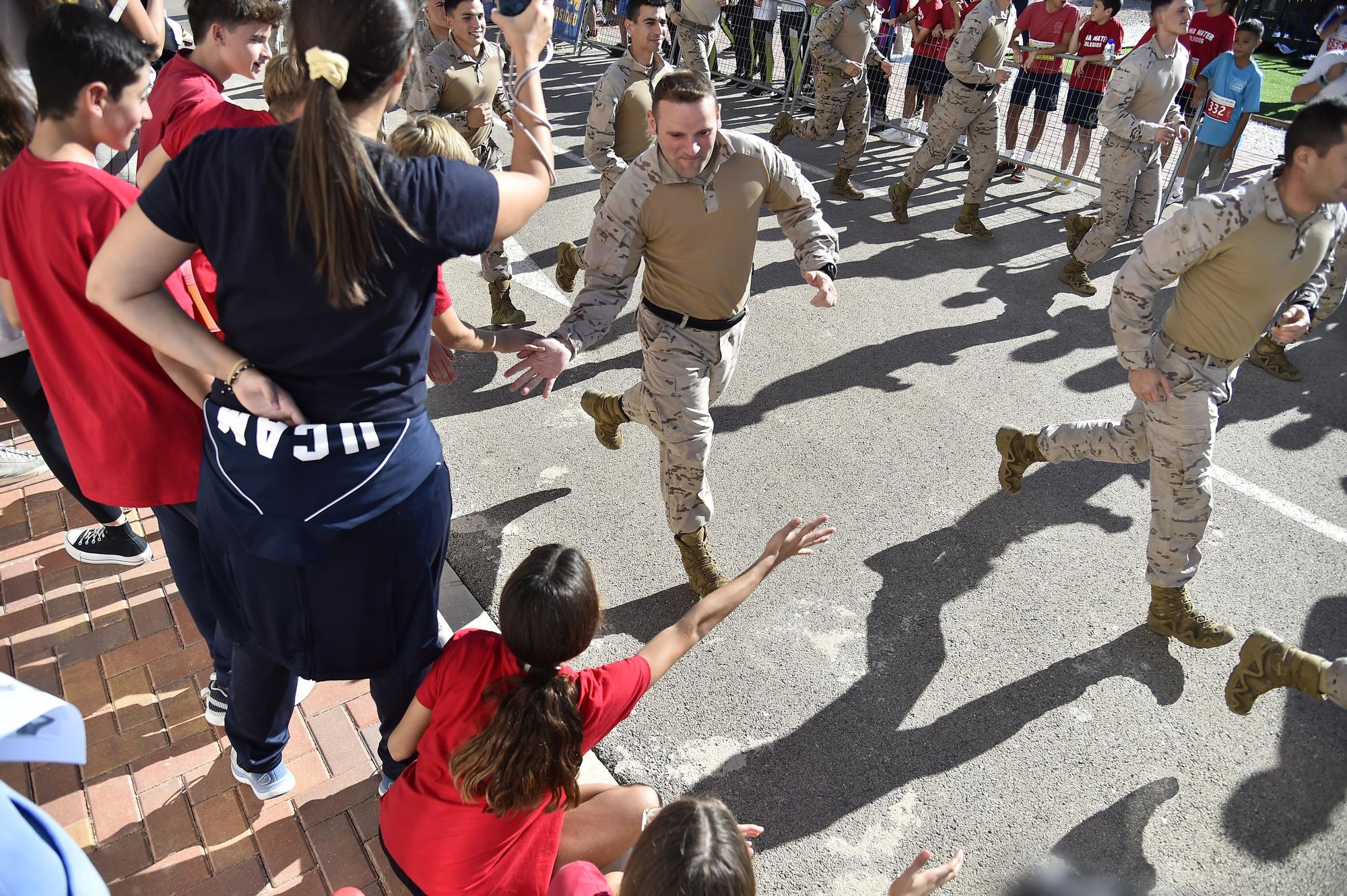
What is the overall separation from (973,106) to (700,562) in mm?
5416

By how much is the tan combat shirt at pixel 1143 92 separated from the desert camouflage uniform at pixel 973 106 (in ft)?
3.81

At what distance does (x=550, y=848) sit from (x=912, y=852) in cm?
132

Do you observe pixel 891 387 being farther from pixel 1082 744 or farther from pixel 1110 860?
pixel 1110 860

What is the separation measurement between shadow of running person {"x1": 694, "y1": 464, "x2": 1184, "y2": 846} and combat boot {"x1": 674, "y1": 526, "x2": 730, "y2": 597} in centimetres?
67

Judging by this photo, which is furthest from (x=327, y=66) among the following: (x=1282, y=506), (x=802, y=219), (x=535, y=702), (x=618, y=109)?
(x=1282, y=506)

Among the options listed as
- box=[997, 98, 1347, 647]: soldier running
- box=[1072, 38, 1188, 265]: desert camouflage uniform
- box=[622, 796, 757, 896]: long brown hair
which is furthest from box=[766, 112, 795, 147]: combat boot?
box=[622, 796, 757, 896]: long brown hair

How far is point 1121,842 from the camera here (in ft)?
10.1

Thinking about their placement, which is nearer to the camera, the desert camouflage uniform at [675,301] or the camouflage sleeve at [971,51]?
the desert camouflage uniform at [675,301]

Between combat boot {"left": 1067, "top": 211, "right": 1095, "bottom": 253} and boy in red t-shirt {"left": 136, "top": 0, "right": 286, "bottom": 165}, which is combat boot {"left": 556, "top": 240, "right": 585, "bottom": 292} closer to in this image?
boy in red t-shirt {"left": 136, "top": 0, "right": 286, "bottom": 165}

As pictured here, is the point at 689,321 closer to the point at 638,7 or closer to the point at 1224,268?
the point at 1224,268

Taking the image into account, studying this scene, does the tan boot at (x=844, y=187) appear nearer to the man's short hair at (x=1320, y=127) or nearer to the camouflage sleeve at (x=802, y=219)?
the camouflage sleeve at (x=802, y=219)

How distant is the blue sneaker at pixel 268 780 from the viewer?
2.89 metres

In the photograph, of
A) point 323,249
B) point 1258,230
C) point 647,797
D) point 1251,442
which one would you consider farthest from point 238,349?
point 1251,442

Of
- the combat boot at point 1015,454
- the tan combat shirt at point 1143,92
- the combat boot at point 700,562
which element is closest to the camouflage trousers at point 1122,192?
the tan combat shirt at point 1143,92
